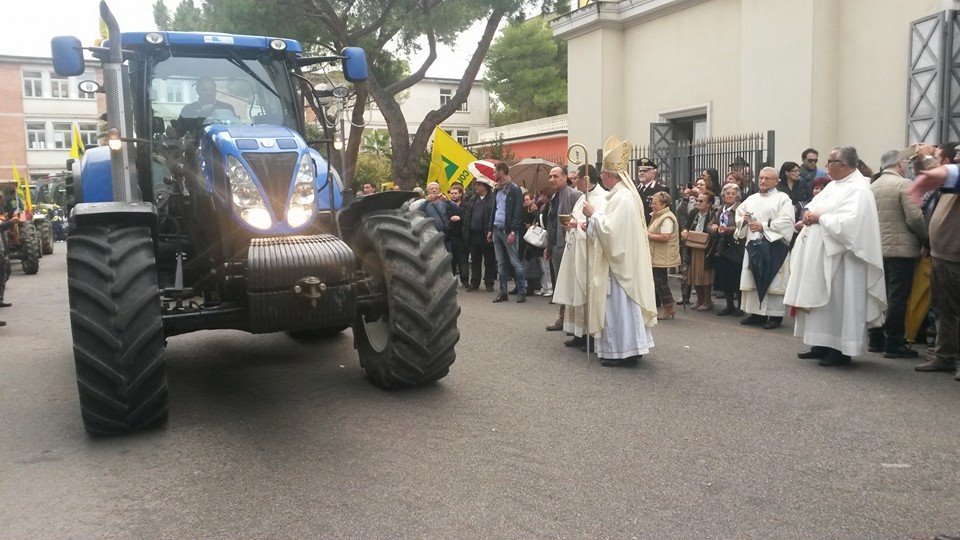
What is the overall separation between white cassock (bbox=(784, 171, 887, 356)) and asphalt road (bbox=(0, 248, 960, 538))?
0.35 metres

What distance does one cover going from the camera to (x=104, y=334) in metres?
4.62

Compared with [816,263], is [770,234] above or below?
above

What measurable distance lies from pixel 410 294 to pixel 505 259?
21.7ft

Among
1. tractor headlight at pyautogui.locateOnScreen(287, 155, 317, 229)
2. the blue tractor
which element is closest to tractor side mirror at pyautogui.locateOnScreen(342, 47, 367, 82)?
the blue tractor

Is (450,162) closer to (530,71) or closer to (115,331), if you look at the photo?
(115,331)

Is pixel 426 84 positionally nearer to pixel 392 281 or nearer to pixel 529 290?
pixel 529 290

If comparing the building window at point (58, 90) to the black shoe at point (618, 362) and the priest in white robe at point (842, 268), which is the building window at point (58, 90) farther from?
the priest in white robe at point (842, 268)

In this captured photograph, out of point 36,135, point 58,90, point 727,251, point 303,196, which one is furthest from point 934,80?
point 36,135

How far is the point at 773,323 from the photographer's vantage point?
29.1ft

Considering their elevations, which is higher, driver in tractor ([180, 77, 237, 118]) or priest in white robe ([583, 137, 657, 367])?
driver in tractor ([180, 77, 237, 118])

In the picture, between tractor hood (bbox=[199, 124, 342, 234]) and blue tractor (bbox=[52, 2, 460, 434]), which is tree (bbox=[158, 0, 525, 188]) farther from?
tractor hood (bbox=[199, 124, 342, 234])

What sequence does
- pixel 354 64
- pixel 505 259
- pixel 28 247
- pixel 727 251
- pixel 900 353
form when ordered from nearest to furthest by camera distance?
pixel 354 64 < pixel 900 353 < pixel 727 251 < pixel 505 259 < pixel 28 247

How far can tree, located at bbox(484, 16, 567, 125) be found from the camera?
4622cm

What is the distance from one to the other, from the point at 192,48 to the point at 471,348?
3.69 metres
